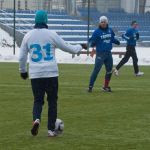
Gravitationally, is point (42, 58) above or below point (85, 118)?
above

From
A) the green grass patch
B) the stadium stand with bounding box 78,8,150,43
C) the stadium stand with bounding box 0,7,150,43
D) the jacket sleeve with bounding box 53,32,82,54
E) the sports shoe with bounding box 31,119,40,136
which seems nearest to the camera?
the green grass patch

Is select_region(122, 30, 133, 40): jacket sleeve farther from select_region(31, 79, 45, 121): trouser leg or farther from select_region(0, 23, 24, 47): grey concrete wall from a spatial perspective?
select_region(0, 23, 24, 47): grey concrete wall

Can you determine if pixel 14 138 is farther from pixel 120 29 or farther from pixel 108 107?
pixel 120 29

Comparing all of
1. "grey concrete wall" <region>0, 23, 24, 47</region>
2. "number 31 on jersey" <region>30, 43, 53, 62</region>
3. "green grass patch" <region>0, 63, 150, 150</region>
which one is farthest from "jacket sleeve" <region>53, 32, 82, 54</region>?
"grey concrete wall" <region>0, 23, 24, 47</region>

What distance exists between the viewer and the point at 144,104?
43.4ft

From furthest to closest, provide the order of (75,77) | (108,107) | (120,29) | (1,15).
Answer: (120,29)
(1,15)
(75,77)
(108,107)

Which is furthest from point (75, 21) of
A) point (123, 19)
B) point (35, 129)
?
point (35, 129)

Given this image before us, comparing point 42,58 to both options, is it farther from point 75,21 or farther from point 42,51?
point 75,21

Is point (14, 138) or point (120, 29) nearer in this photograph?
point (14, 138)

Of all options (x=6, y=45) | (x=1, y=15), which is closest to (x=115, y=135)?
(x=6, y=45)

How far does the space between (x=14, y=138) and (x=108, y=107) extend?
12.6 ft

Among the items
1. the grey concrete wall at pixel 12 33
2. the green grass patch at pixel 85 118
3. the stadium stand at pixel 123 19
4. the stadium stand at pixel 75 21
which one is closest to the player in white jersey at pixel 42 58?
the green grass patch at pixel 85 118

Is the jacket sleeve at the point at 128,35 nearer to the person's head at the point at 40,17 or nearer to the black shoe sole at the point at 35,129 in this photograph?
the person's head at the point at 40,17

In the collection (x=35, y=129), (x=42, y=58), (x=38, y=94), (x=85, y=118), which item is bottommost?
(x=85, y=118)
